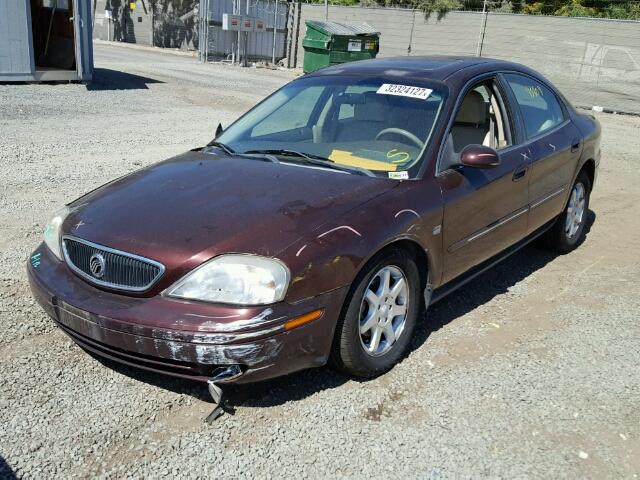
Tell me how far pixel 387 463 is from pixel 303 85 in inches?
111

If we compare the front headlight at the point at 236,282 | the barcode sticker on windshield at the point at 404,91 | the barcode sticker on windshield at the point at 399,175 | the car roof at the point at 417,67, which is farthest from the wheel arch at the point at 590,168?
the front headlight at the point at 236,282

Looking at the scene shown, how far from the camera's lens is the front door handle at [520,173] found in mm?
4398

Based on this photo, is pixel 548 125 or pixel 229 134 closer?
pixel 229 134

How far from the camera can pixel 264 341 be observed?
2.83 m

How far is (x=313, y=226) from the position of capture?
122 inches

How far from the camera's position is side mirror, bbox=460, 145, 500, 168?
3.83 m

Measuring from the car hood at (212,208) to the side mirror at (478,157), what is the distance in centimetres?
56

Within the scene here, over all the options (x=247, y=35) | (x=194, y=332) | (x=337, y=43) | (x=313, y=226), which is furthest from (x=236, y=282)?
(x=247, y=35)

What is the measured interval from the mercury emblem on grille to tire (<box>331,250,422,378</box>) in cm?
115

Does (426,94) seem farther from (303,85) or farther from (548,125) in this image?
(548,125)

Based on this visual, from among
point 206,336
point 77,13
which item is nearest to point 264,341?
point 206,336

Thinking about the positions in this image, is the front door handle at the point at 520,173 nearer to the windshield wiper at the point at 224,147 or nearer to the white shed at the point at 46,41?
the windshield wiper at the point at 224,147

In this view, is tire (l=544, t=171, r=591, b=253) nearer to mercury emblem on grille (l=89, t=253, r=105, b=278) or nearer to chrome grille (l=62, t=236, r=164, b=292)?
chrome grille (l=62, t=236, r=164, b=292)

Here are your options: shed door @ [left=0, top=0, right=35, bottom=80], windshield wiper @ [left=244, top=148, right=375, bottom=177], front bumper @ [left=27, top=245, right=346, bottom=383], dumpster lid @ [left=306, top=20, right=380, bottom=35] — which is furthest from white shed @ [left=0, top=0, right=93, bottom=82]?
front bumper @ [left=27, top=245, right=346, bottom=383]
